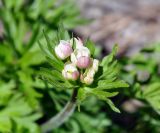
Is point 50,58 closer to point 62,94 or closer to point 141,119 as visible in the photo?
point 62,94

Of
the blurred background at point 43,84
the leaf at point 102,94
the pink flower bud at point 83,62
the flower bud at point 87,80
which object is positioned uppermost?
the pink flower bud at point 83,62

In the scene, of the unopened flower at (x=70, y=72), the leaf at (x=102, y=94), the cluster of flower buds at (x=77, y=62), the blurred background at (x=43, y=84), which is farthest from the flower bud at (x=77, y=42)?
the blurred background at (x=43, y=84)

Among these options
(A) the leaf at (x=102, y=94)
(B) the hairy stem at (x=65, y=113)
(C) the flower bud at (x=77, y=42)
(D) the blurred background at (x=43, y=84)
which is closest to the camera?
(A) the leaf at (x=102, y=94)

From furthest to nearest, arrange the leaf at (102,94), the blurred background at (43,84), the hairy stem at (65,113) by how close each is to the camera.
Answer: the blurred background at (43,84) < the hairy stem at (65,113) < the leaf at (102,94)

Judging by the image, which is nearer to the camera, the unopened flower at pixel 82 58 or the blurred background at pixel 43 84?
the unopened flower at pixel 82 58

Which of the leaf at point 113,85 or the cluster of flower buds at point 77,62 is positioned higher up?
the cluster of flower buds at point 77,62

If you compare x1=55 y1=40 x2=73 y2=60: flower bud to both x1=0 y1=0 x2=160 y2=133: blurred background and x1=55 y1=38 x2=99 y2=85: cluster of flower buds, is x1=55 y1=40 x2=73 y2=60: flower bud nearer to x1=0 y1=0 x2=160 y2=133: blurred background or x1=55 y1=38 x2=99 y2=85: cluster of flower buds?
x1=55 y1=38 x2=99 y2=85: cluster of flower buds

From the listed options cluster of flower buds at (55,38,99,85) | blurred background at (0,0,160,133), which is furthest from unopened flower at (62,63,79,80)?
blurred background at (0,0,160,133)

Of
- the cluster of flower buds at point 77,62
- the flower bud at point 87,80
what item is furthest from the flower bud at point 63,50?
the flower bud at point 87,80

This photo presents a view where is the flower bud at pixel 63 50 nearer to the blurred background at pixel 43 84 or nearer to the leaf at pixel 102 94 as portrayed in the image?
the leaf at pixel 102 94

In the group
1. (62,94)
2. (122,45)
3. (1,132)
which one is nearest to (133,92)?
(62,94)
